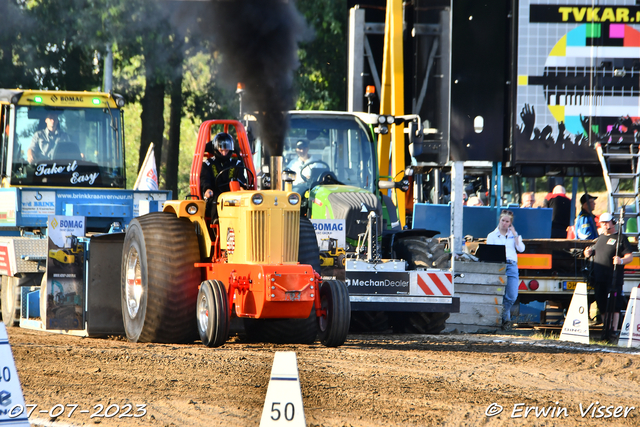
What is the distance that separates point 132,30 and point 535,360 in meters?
13.6

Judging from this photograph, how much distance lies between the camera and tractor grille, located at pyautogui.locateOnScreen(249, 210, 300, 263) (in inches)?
340

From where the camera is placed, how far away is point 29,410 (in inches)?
235

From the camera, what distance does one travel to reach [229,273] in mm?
8656

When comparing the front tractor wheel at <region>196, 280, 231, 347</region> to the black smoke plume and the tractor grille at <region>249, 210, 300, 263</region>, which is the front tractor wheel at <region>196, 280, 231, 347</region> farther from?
the black smoke plume

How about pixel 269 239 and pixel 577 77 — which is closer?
pixel 269 239

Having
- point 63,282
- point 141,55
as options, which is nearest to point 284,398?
point 63,282

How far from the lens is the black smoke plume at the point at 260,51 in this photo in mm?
11594

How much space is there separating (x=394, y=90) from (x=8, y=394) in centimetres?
993

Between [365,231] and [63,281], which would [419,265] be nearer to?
[365,231]

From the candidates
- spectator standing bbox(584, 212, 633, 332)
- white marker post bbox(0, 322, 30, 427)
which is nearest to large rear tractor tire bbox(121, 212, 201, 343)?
white marker post bbox(0, 322, 30, 427)

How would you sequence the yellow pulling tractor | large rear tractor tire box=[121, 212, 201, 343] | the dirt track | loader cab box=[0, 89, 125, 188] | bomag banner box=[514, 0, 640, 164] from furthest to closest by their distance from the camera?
1. bomag banner box=[514, 0, 640, 164]
2. loader cab box=[0, 89, 125, 188]
3. large rear tractor tire box=[121, 212, 201, 343]
4. the yellow pulling tractor
5. the dirt track

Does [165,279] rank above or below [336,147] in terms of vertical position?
below

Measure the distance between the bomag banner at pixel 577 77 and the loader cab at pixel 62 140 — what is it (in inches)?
231

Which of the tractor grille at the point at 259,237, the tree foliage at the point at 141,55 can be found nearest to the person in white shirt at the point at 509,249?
the tractor grille at the point at 259,237
